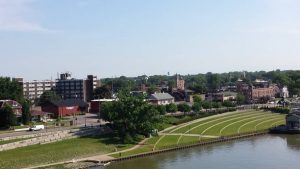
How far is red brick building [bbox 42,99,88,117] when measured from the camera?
365 ft

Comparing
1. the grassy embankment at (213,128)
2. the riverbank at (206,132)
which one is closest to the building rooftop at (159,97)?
the riverbank at (206,132)

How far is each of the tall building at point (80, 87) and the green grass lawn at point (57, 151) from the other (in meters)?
100

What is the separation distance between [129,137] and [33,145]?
632 inches

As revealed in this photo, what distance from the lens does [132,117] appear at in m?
81.2

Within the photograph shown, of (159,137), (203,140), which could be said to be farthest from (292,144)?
(159,137)

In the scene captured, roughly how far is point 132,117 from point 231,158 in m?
20.0

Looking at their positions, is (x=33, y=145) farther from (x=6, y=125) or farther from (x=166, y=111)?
(x=166, y=111)

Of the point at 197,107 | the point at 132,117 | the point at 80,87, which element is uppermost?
the point at 80,87

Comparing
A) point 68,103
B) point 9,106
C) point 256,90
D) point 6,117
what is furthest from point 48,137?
point 256,90

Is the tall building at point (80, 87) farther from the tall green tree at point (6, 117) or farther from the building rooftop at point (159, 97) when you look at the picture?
the tall green tree at point (6, 117)

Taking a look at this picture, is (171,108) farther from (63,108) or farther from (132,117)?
(132,117)

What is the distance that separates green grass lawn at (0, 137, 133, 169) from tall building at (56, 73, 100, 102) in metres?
100

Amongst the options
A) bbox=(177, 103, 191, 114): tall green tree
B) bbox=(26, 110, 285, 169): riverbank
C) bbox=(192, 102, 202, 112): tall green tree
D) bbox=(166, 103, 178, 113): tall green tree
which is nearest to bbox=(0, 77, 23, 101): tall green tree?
bbox=(166, 103, 178, 113): tall green tree

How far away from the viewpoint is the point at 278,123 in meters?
105
